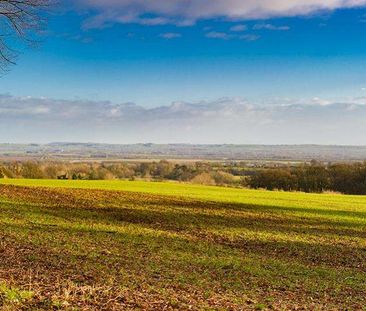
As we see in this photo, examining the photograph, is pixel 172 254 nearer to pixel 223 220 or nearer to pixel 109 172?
pixel 223 220

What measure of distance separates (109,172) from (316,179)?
3611 cm

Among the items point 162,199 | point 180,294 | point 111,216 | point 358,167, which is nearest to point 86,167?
point 358,167

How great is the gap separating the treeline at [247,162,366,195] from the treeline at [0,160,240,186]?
586 centimetres

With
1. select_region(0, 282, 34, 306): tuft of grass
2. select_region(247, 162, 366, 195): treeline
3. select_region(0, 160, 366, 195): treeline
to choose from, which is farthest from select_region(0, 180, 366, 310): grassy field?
select_region(247, 162, 366, 195): treeline

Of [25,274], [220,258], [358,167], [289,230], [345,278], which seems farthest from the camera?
[358,167]

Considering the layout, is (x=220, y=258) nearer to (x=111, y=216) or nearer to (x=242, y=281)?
(x=242, y=281)

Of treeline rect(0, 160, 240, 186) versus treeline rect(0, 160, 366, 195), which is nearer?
treeline rect(0, 160, 240, 186)

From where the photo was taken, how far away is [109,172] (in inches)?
3472

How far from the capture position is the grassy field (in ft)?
34.2

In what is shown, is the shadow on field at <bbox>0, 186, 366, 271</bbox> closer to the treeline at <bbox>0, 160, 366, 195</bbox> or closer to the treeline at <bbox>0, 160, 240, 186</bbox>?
the treeline at <bbox>0, 160, 240, 186</bbox>

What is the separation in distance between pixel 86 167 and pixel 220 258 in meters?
76.6

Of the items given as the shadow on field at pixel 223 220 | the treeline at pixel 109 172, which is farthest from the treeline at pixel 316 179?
the shadow on field at pixel 223 220

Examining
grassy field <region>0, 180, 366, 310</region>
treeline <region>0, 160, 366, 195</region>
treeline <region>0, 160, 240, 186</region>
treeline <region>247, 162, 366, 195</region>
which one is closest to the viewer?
grassy field <region>0, 180, 366, 310</region>

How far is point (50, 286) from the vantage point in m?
10.4
